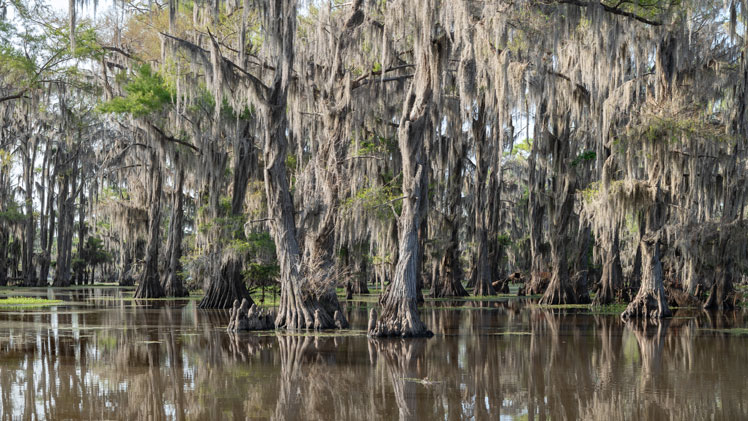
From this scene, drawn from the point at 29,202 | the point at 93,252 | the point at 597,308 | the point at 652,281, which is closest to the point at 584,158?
the point at 597,308

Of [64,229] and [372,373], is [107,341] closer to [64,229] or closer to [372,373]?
[372,373]

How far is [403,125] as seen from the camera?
51.4 ft

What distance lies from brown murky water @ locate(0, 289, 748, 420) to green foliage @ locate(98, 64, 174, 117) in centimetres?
966

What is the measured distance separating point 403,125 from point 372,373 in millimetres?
6998

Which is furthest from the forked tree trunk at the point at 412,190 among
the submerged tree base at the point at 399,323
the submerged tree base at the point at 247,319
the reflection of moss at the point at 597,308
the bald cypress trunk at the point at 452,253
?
the bald cypress trunk at the point at 452,253

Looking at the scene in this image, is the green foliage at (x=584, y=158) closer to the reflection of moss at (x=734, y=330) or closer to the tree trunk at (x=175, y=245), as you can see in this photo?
the reflection of moss at (x=734, y=330)

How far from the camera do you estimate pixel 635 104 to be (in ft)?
68.3

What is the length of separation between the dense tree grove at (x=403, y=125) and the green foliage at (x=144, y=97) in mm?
63

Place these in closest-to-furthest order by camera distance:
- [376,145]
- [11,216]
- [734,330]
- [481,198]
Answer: [734,330] → [376,145] → [481,198] → [11,216]

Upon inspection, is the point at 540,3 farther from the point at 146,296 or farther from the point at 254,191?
the point at 146,296

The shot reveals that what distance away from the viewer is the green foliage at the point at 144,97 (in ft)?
80.4

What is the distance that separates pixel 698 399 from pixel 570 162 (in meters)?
19.5

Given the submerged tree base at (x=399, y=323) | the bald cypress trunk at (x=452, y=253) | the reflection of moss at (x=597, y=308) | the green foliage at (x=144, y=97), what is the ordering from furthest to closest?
the bald cypress trunk at (x=452, y=253)
the green foliage at (x=144, y=97)
the reflection of moss at (x=597, y=308)
the submerged tree base at (x=399, y=323)

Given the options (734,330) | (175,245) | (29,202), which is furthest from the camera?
(29,202)
